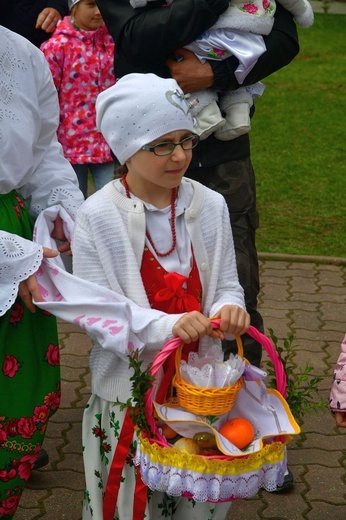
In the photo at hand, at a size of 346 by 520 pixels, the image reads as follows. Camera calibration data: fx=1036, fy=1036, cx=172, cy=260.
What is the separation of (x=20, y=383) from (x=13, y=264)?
41 cm

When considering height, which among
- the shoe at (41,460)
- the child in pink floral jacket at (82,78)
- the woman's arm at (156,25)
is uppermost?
the woman's arm at (156,25)

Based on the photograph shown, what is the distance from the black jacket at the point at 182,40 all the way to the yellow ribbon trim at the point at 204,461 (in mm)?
1446

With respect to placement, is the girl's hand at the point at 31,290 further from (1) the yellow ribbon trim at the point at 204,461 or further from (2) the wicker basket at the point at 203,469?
(1) the yellow ribbon trim at the point at 204,461

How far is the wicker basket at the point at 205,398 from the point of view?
2812mm

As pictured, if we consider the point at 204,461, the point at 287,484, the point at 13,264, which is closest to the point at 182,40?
the point at 13,264

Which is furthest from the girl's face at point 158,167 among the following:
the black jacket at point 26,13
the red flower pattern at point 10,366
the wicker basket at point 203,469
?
the black jacket at point 26,13

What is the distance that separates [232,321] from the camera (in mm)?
2980

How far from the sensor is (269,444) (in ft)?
9.22

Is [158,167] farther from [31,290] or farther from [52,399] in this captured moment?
[52,399]

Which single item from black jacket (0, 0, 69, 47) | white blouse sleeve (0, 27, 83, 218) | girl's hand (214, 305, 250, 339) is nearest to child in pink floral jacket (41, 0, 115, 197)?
black jacket (0, 0, 69, 47)

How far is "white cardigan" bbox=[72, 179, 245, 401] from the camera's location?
3.08 meters

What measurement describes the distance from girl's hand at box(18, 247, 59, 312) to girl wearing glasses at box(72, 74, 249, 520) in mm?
85

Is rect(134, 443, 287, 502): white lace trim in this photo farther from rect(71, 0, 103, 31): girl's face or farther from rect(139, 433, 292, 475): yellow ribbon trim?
rect(71, 0, 103, 31): girl's face

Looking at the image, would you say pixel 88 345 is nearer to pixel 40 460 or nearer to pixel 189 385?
pixel 40 460
